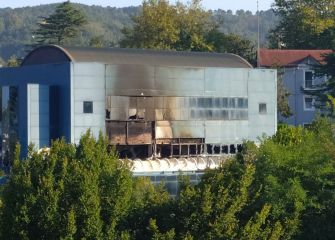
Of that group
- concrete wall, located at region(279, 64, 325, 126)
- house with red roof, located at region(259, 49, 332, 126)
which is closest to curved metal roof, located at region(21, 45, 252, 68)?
house with red roof, located at region(259, 49, 332, 126)

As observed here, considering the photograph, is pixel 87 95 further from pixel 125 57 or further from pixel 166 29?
pixel 166 29

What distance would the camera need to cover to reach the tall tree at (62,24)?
9456 centimetres

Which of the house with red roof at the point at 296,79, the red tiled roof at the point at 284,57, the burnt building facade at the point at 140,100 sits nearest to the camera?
the burnt building facade at the point at 140,100

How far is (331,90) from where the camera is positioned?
192 ft

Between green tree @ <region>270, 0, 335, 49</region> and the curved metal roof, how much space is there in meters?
23.8

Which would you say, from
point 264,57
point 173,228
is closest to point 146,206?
point 173,228

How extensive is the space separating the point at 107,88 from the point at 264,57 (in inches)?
1104

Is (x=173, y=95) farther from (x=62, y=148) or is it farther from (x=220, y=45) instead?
(x=62, y=148)

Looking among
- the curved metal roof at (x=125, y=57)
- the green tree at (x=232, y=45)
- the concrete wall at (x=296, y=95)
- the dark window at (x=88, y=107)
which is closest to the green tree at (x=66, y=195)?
the dark window at (x=88, y=107)

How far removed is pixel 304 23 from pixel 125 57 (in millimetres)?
35402

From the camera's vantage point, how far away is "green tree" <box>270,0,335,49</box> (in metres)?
89.0

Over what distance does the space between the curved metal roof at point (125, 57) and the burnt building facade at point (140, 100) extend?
0.06 m

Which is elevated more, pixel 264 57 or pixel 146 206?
pixel 264 57

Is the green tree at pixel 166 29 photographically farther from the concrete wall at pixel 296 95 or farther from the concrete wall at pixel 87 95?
the concrete wall at pixel 87 95
